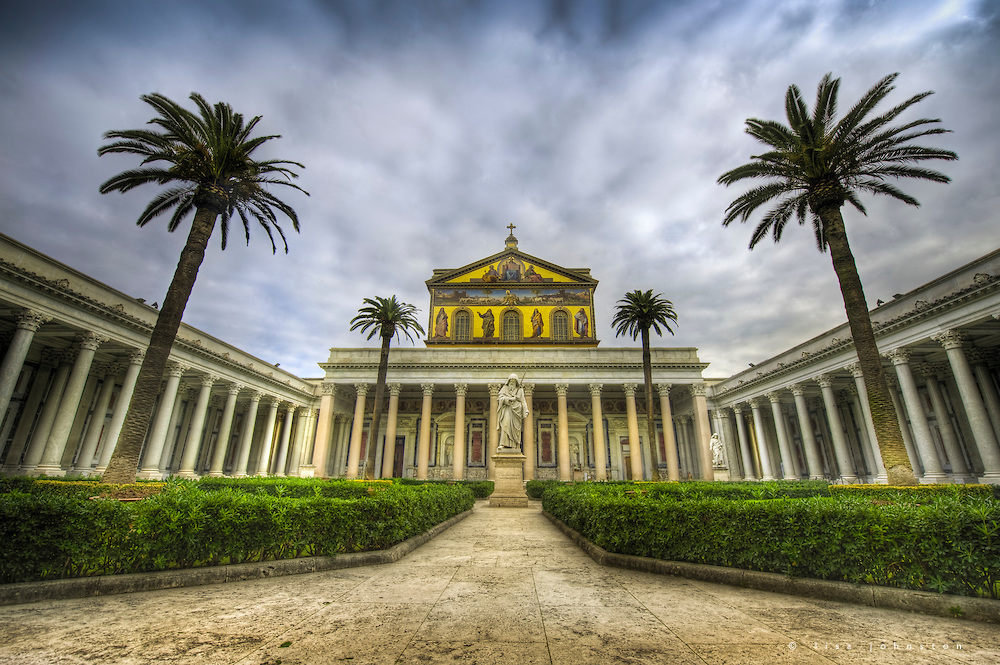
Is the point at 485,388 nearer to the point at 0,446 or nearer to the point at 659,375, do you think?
the point at 659,375

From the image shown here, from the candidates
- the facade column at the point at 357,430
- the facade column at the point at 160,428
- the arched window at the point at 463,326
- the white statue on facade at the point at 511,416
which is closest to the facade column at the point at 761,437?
the arched window at the point at 463,326

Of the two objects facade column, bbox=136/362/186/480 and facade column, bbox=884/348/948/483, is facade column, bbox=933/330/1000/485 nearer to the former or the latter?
facade column, bbox=884/348/948/483

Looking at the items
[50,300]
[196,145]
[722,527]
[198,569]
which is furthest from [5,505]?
[50,300]

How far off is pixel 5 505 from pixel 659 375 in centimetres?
3207

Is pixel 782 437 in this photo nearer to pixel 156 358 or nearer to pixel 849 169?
pixel 849 169

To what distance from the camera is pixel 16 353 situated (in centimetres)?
1556

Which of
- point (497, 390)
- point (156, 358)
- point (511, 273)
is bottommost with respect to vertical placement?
point (156, 358)

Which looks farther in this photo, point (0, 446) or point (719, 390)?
point (719, 390)

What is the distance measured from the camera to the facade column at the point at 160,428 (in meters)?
21.4

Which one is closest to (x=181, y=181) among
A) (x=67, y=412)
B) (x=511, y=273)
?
(x=67, y=412)

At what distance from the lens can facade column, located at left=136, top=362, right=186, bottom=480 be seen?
21.4 metres

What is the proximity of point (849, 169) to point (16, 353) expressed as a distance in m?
30.7

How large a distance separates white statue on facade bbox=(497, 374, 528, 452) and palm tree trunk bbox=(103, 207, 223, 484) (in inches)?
417

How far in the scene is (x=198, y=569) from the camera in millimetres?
5281
